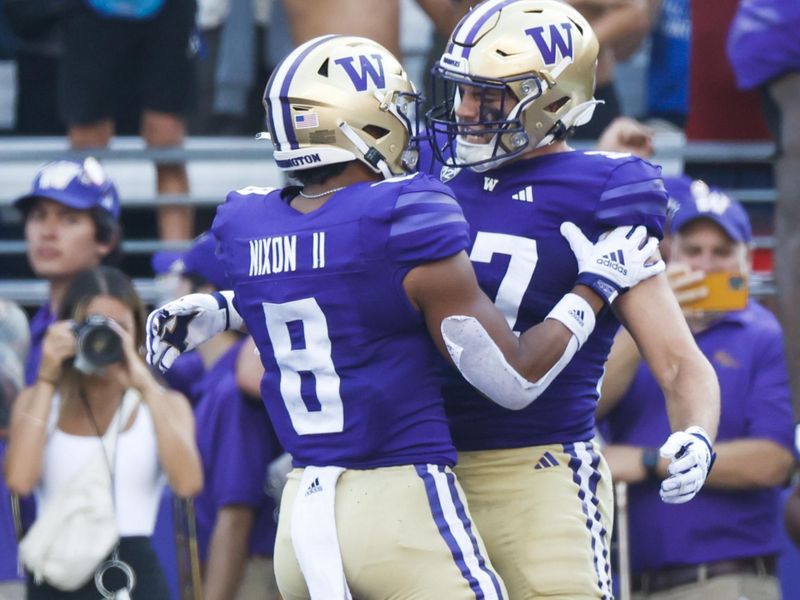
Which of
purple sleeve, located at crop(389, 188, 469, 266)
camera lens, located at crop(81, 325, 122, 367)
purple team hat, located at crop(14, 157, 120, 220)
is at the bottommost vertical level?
camera lens, located at crop(81, 325, 122, 367)

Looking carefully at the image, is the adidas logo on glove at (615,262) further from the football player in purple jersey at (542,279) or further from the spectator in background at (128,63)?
the spectator in background at (128,63)

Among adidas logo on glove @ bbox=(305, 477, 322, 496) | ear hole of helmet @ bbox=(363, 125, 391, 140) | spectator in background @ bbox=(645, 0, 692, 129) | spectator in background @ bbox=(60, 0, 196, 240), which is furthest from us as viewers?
spectator in background @ bbox=(645, 0, 692, 129)

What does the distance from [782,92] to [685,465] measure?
249 cm

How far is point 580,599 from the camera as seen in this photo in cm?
365

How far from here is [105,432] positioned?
514 centimetres

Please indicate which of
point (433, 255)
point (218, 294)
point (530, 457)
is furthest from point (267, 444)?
point (433, 255)

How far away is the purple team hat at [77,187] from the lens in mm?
5945

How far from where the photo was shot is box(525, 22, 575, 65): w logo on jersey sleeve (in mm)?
3834

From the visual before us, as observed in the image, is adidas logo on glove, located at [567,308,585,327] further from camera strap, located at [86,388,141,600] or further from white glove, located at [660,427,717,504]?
camera strap, located at [86,388,141,600]

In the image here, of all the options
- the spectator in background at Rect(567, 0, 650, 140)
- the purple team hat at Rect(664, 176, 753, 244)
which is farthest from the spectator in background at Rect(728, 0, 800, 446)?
the spectator in background at Rect(567, 0, 650, 140)

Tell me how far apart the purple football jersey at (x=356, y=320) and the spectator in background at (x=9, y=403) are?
2085 mm

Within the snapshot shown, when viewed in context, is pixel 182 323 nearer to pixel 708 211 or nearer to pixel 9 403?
pixel 9 403

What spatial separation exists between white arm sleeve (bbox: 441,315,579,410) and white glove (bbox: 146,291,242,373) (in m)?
0.73

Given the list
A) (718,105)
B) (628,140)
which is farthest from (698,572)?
(718,105)
